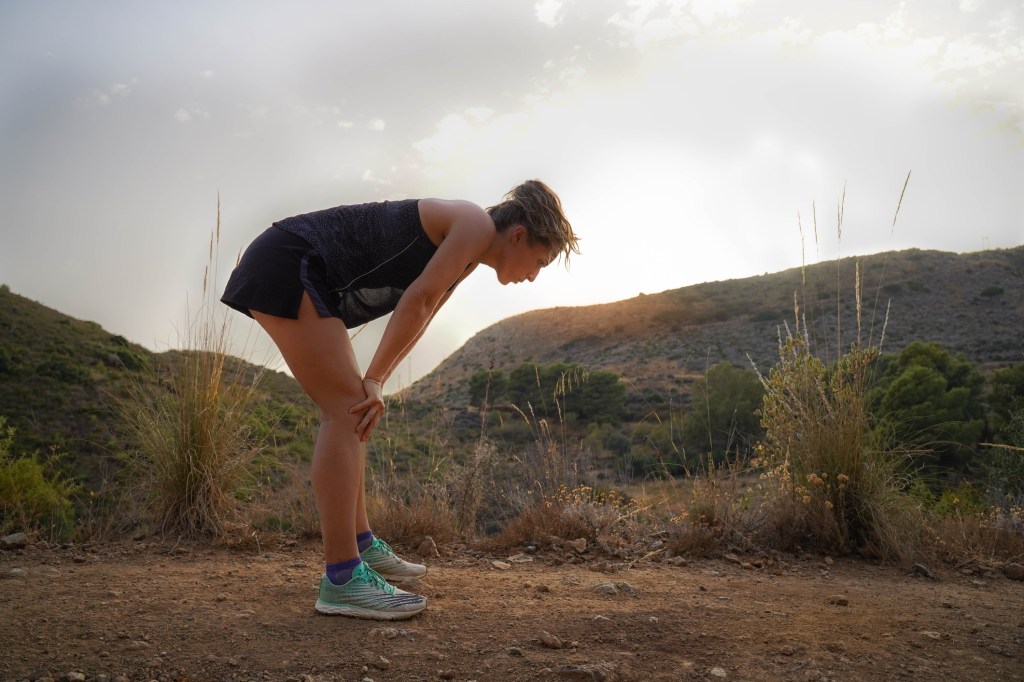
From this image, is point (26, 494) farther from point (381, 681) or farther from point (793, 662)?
point (793, 662)

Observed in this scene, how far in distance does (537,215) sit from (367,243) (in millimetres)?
540

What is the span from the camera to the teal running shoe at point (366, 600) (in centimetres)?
211

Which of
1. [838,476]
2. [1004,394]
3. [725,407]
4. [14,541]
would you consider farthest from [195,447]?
[1004,394]

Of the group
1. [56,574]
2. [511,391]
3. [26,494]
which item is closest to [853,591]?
[56,574]

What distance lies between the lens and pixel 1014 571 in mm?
3299

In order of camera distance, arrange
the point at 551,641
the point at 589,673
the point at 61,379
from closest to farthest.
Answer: the point at 589,673 < the point at 551,641 < the point at 61,379

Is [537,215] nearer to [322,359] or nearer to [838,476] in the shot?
[322,359]

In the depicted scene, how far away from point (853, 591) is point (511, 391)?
15.6 m

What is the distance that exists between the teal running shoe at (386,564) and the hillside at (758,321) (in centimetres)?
1963

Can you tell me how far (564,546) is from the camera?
3.41 m

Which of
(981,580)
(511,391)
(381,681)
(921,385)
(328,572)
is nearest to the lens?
(381,681)

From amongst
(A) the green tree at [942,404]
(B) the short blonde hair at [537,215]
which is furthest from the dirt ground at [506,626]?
(A) the green tree at [942,404]

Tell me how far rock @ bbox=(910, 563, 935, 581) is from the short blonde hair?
2278 millimetres

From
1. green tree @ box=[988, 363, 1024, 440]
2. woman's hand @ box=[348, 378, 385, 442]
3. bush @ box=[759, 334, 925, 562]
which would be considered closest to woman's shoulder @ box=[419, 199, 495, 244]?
woman's hand @ box=[348, 378, 385, 442]
